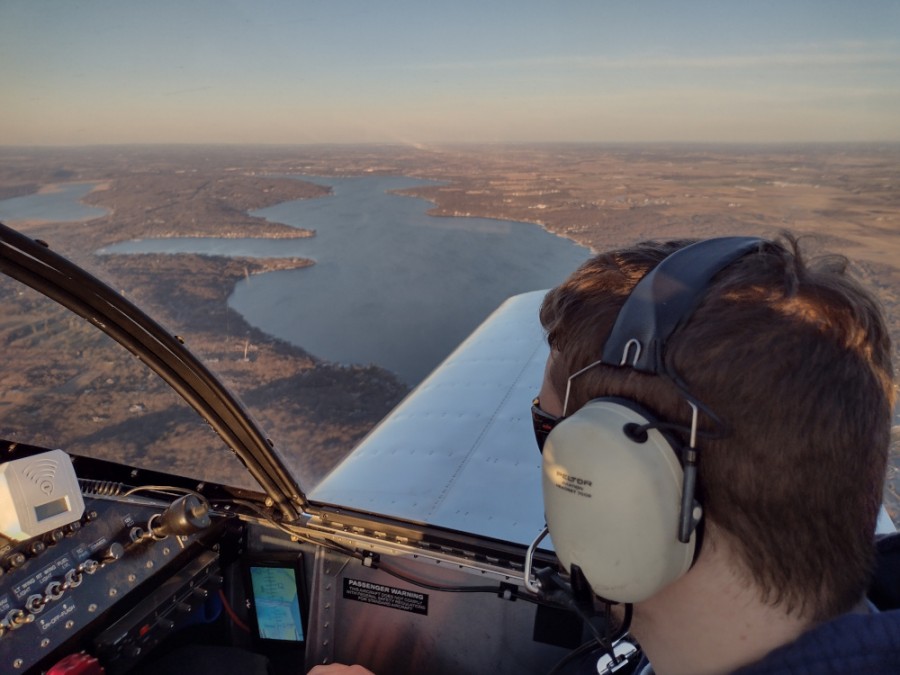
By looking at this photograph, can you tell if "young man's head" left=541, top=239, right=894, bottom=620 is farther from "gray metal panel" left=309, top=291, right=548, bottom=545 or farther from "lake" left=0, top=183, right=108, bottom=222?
"lake" left=0, top=183, right=108, bottom=222

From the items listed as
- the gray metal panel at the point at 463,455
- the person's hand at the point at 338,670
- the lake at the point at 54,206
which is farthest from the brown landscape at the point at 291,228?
the person's hand at the point at 338,670

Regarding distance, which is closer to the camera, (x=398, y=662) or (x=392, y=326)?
(x=398, y=662)

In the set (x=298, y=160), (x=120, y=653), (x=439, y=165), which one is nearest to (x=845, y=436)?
A: (x=120, y=653)

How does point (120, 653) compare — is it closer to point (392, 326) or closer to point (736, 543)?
point (736, 543)

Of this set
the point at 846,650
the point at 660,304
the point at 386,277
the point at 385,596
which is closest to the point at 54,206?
the point at 385,596

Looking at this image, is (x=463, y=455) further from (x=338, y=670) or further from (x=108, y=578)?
(x=108, y=578)
